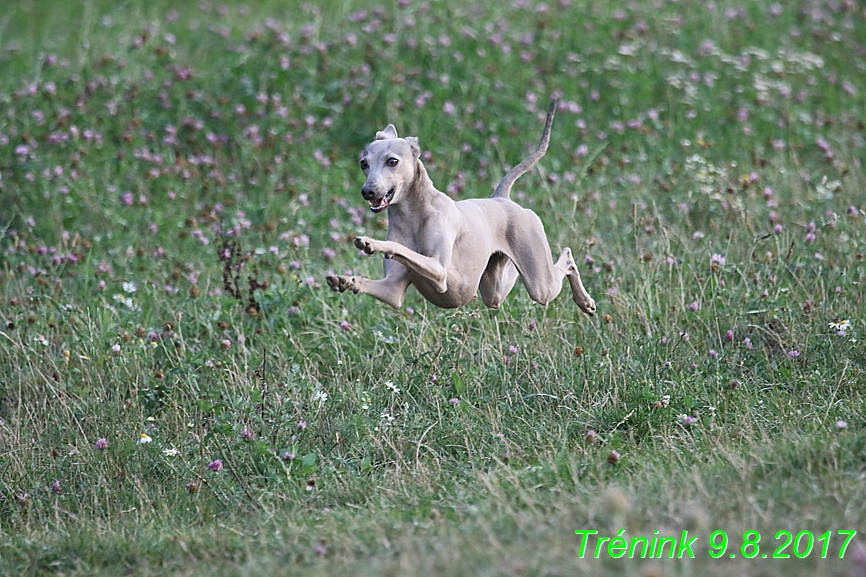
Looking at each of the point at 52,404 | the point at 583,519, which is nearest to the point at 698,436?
the point at 583,519

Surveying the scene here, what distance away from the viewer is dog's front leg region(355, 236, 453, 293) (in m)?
4.20

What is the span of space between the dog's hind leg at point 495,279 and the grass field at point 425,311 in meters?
0.87

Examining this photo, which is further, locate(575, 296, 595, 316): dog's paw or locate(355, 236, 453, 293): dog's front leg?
locate(575, 296, 595, 316): dog's paw

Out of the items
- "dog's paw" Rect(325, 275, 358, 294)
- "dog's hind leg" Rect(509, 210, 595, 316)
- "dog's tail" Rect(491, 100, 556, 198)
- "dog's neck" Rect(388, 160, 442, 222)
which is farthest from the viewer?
"dog's tail" Rect(491, 100, 556, 198)

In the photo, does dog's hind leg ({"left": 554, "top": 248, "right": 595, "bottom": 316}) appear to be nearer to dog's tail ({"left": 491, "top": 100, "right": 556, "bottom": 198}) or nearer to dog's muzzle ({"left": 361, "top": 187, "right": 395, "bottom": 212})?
dog's tail ({"left": 491, "top": 100, "right": 556, "bottom": 198})

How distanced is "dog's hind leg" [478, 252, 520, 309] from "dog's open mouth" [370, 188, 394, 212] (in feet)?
2.77

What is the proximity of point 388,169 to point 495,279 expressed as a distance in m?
0.98

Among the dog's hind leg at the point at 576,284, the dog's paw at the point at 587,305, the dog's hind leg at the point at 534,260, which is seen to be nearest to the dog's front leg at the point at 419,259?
the dog's hind leg at the point at 534,260

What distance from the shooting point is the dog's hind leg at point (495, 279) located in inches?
202

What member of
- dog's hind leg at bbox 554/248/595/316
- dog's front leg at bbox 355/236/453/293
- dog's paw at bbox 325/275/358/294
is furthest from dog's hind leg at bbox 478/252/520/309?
dog's paw at bbox 325/275/358/294

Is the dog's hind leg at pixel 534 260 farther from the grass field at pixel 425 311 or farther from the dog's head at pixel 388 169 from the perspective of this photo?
the grass field at pixel 425 311

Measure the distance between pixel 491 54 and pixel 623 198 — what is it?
2.65 metres

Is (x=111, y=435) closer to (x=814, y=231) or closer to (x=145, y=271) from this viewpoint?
(x=145, y=271)

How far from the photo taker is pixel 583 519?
4.47 m
